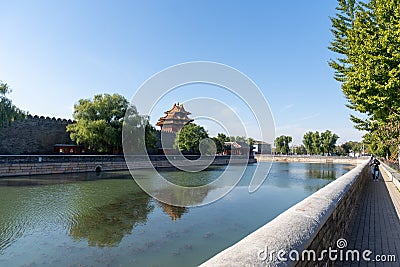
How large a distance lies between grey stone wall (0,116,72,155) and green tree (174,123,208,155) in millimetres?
14215

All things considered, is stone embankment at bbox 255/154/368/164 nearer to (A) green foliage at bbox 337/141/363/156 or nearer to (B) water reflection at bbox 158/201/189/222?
(A) green foliage at bbox 337/141/363/156

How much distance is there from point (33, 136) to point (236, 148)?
3767cm

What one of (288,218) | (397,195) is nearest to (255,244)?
(288,218)

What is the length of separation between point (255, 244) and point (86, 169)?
76.6 feet

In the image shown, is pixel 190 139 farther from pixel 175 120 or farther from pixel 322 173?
pixel 322 173

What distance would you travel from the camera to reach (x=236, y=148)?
56.7 meters

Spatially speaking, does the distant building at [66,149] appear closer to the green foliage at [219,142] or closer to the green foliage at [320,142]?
the green foliage at [219,142]

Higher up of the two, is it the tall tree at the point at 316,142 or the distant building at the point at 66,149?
the tall tree at the point at 316,142

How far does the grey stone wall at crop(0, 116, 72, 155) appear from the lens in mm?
24000

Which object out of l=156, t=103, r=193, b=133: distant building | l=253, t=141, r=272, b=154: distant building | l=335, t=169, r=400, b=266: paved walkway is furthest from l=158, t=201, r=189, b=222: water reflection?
l=253, t=141, r=272, b=154: distant building

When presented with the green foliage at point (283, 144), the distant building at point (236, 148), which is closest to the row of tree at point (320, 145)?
the green foliage at point (283, 144)

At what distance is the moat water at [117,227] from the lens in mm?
5656

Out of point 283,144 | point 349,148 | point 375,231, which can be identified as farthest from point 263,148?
point 375,231

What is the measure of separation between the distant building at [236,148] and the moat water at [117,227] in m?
39.1
